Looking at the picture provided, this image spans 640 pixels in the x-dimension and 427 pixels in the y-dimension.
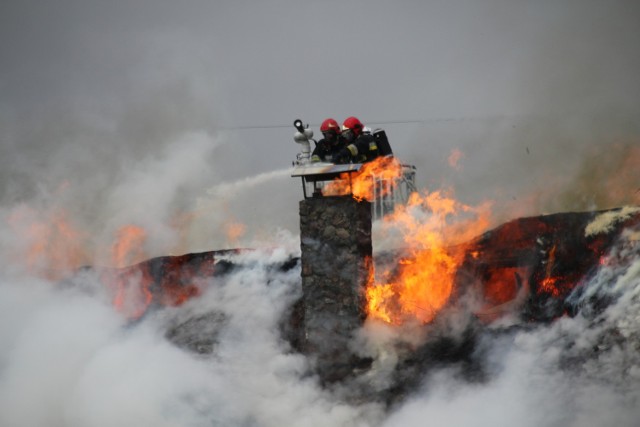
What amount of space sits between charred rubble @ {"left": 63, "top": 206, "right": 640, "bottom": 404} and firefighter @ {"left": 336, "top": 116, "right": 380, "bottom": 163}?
4.39ft

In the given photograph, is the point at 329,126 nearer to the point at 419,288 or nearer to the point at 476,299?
the point at 419,288

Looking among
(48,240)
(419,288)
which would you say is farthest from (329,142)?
(48,240)

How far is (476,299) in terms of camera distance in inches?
491

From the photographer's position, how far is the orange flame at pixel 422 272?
39.9ft

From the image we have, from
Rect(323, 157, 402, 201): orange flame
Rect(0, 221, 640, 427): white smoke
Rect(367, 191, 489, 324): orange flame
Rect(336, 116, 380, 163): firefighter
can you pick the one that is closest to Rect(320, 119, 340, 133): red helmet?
Rect(336, 116, 380, 163): firefighter

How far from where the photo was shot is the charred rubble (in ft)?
35.6

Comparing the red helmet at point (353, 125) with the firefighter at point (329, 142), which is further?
the red helmet at point (353, 125)

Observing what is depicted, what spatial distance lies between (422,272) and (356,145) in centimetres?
297

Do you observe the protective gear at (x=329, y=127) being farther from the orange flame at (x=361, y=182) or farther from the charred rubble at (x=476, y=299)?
the charred rubble at (x=476, y=299)

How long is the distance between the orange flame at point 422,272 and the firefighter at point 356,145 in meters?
1.95

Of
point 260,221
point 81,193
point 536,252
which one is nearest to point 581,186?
point 536,252

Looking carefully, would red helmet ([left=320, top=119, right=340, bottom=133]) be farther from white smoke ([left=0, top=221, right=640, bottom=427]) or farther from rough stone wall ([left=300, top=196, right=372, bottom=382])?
white smoke ([left=0, top=221, right=640, bottom=427])

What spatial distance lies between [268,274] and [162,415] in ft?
13.9

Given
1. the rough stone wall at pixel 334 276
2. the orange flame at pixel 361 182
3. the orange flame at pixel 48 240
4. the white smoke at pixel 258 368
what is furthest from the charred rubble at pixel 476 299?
the orange flame at pixel 48 240
